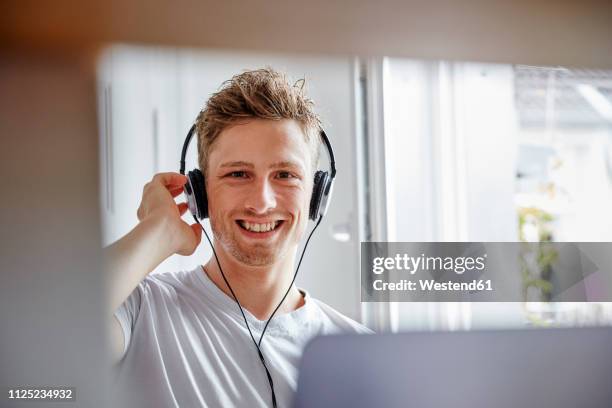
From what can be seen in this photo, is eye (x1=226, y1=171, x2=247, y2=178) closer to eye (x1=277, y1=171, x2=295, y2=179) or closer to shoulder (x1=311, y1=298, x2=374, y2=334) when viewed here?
eye (x1=277, y1=171, x2=295, y2=179)

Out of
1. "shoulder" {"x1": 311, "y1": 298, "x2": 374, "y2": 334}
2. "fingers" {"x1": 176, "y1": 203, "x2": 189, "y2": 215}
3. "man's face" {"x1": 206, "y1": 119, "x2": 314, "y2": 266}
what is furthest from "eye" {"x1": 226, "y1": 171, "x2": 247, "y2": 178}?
"shoulder" {"x1": 311, "y1": 298, "x2": 374, "y2": 334}

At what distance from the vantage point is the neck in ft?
4.54

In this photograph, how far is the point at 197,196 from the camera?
1370 millimetres

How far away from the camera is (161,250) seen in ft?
4.42

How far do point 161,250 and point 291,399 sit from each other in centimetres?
38

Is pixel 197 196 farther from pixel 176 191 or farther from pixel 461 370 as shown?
pixel 461 370

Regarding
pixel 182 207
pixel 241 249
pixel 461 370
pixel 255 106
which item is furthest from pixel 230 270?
pixel 461 370

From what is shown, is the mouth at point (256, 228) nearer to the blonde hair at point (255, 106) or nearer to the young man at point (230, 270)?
the young man at point (230, 270)

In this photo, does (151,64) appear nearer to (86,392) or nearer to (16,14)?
(16,14)

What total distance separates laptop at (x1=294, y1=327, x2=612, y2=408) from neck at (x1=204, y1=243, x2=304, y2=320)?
112mm

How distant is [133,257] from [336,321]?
0.42m

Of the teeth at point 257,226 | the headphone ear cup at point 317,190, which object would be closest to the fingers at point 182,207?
the teeth at point 257,226

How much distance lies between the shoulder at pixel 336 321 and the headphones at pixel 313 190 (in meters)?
0.18

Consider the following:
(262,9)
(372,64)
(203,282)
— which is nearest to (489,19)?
(372,64)
